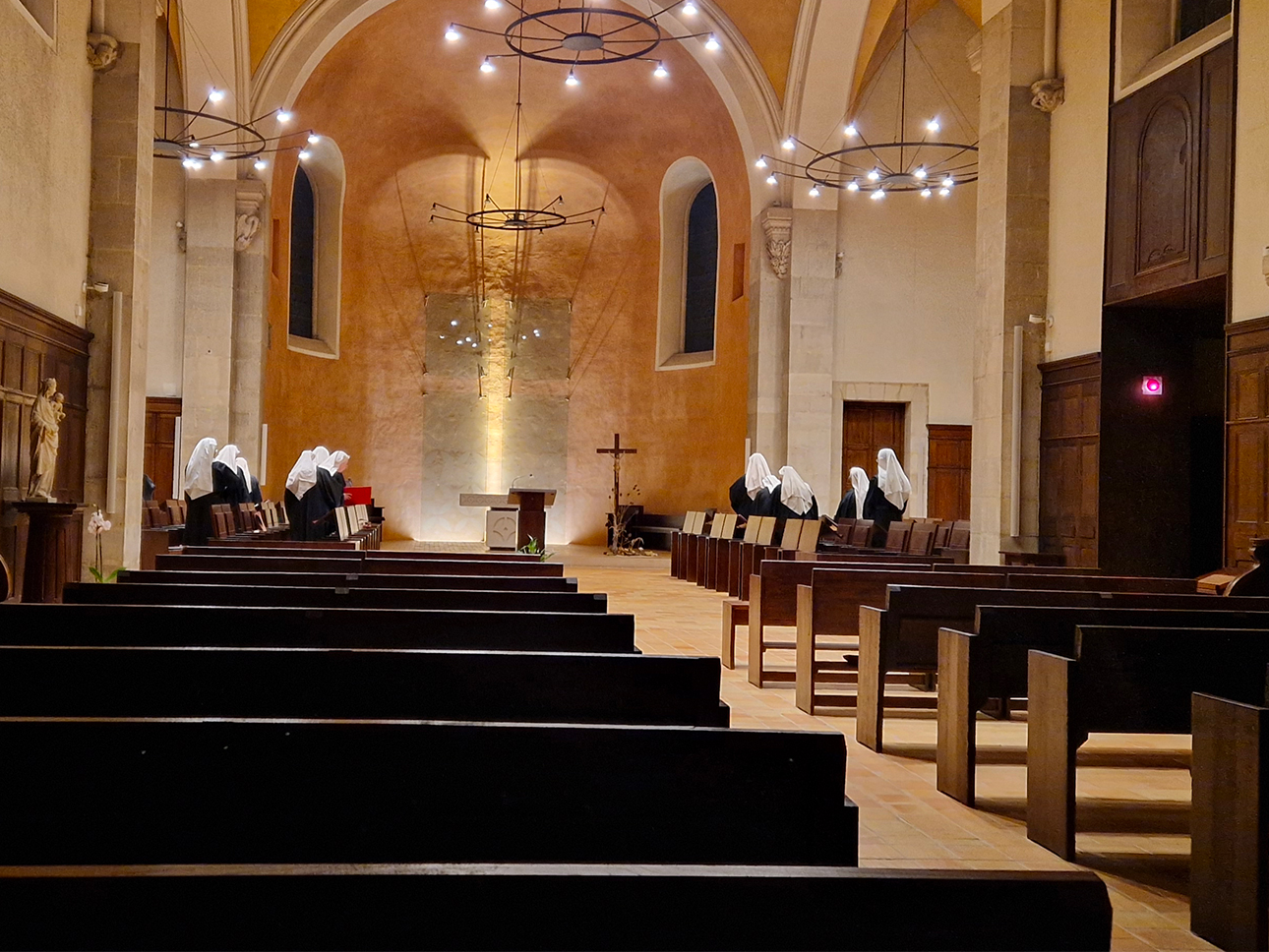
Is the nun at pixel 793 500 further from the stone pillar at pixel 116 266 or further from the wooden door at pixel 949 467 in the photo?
the stone pillar at pixel 116 266

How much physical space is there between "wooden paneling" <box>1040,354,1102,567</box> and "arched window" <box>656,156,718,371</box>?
436 inches

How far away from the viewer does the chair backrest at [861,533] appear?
12844mm

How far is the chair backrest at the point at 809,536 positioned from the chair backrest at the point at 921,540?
0.92 m

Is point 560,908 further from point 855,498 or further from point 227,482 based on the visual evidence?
point 855,498

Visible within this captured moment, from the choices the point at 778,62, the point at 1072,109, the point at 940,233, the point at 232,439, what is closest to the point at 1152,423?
the point at 1072,109

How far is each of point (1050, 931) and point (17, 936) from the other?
1.15 metres

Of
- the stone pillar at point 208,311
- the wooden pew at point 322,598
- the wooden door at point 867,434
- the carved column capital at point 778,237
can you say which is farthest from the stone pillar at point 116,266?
the wooden door at point 867,434

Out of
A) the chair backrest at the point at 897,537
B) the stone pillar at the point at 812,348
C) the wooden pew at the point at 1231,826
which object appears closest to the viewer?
the wooden pew at the point at 1231,826

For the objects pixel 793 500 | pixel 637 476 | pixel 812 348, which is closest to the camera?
pixel 793 500

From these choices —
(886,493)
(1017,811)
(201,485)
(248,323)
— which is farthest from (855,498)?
(1017,811)

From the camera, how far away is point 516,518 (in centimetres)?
1802

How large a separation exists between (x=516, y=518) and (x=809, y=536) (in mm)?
7204

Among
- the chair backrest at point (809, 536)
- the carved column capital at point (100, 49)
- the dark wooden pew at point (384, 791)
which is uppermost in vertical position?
the carved column capital at point (100, 49)

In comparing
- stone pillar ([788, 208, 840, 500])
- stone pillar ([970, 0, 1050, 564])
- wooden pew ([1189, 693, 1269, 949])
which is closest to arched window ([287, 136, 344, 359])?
stone pillar ([788, 208, 840, 500])
